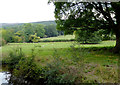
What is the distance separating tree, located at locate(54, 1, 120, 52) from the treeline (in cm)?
120

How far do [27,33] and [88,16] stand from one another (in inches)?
81.8

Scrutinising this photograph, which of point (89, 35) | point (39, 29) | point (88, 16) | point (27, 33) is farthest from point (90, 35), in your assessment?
point (27, 33)

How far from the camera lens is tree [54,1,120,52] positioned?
3.46m

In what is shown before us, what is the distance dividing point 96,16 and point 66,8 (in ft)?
3.43

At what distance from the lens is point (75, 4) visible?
11.7 feet

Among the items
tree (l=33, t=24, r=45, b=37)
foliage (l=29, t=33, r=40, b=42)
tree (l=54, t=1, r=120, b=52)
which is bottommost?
foliage (l=29, t=33, r=40, b=42)

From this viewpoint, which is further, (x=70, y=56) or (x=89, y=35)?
(x=89, y=35)

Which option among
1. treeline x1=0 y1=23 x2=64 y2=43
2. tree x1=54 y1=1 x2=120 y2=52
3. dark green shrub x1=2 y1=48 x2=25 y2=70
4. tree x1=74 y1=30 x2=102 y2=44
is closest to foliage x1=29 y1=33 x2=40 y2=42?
treeline x1=0 y1=23 x2=64 y2=43

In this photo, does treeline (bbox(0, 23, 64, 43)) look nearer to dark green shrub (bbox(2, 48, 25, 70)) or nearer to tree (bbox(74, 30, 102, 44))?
dark green shrub (bbox(2, 48, 25, 70))

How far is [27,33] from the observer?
7.90 ft

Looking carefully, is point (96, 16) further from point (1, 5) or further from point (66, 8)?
point (1, 5)

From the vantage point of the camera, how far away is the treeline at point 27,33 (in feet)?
7.75

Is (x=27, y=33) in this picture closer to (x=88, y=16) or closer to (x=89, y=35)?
(x=88, y=16)

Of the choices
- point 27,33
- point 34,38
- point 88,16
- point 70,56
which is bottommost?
point 70,56
